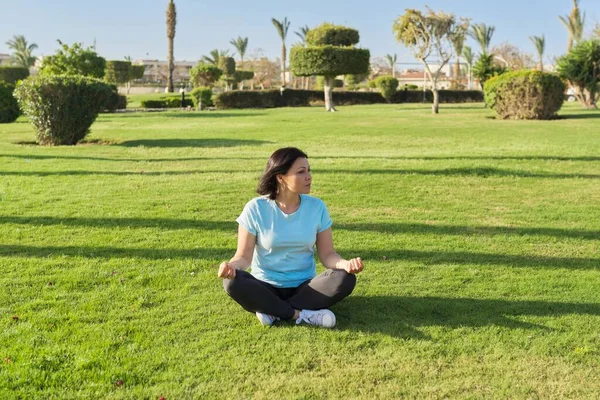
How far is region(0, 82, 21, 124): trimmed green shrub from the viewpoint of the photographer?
24.5 metres

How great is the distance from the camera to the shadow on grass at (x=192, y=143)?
579 inches

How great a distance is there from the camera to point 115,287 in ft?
14.7

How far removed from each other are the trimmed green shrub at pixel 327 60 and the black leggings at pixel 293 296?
29999 millimetres

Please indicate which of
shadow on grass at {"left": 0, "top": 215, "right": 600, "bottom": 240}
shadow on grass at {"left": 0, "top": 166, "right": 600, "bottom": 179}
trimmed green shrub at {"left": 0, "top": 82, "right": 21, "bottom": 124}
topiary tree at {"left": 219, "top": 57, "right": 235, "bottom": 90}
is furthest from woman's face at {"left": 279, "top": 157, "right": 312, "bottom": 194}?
topiary tree at {"left": 219, "top": 57, "right": 235, "bottom": 90}

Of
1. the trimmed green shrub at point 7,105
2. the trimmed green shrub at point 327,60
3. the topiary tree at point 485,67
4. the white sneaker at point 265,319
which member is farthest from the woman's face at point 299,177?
the topiary tree at point 485,67

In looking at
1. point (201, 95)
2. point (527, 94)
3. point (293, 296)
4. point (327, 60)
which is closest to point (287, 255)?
point (293, 296)

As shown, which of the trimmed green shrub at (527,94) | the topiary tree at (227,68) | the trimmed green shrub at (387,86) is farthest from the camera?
the topiary tree at (227,68)

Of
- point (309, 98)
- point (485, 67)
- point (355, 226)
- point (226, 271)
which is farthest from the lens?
point (309, 98)

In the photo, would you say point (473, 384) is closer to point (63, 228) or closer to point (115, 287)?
point (115, 287)

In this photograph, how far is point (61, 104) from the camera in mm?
14492

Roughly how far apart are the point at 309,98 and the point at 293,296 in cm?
4111

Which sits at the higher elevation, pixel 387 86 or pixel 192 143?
pixel 387 86

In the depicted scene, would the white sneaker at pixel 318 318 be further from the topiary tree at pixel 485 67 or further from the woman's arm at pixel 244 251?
the topiary tree at pixel 485 67

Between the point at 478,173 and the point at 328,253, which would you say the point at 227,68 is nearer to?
the point at 478,173
